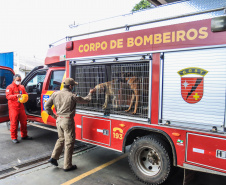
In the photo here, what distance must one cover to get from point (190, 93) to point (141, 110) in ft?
3.28

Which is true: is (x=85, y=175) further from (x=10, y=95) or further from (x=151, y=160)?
(x=10, y=95)

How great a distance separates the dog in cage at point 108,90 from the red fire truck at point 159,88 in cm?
2

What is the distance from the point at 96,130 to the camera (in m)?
4.19

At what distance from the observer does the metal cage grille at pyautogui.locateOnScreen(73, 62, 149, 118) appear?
12.2ft

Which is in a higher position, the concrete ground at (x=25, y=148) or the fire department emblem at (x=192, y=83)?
the fire department emblem at (x=192, y=83)

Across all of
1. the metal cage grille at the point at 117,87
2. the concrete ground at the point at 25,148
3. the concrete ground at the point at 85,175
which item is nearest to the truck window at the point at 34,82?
the concrete ground at the point at 25,148

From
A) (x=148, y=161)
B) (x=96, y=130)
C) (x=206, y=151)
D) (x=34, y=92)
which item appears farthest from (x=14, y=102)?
(x=206, y=151)

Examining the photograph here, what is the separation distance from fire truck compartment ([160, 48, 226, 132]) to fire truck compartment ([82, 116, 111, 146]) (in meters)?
1.20

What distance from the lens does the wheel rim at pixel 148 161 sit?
138 inches

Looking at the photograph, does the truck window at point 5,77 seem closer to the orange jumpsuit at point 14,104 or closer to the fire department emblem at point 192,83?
the orange jumpsuit at point 14,104

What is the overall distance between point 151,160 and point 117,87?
4.91ft

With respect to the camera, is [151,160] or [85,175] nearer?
[151,160]

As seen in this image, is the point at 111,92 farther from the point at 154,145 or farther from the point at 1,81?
the point at 1,81

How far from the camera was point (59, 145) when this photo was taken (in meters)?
4.10
